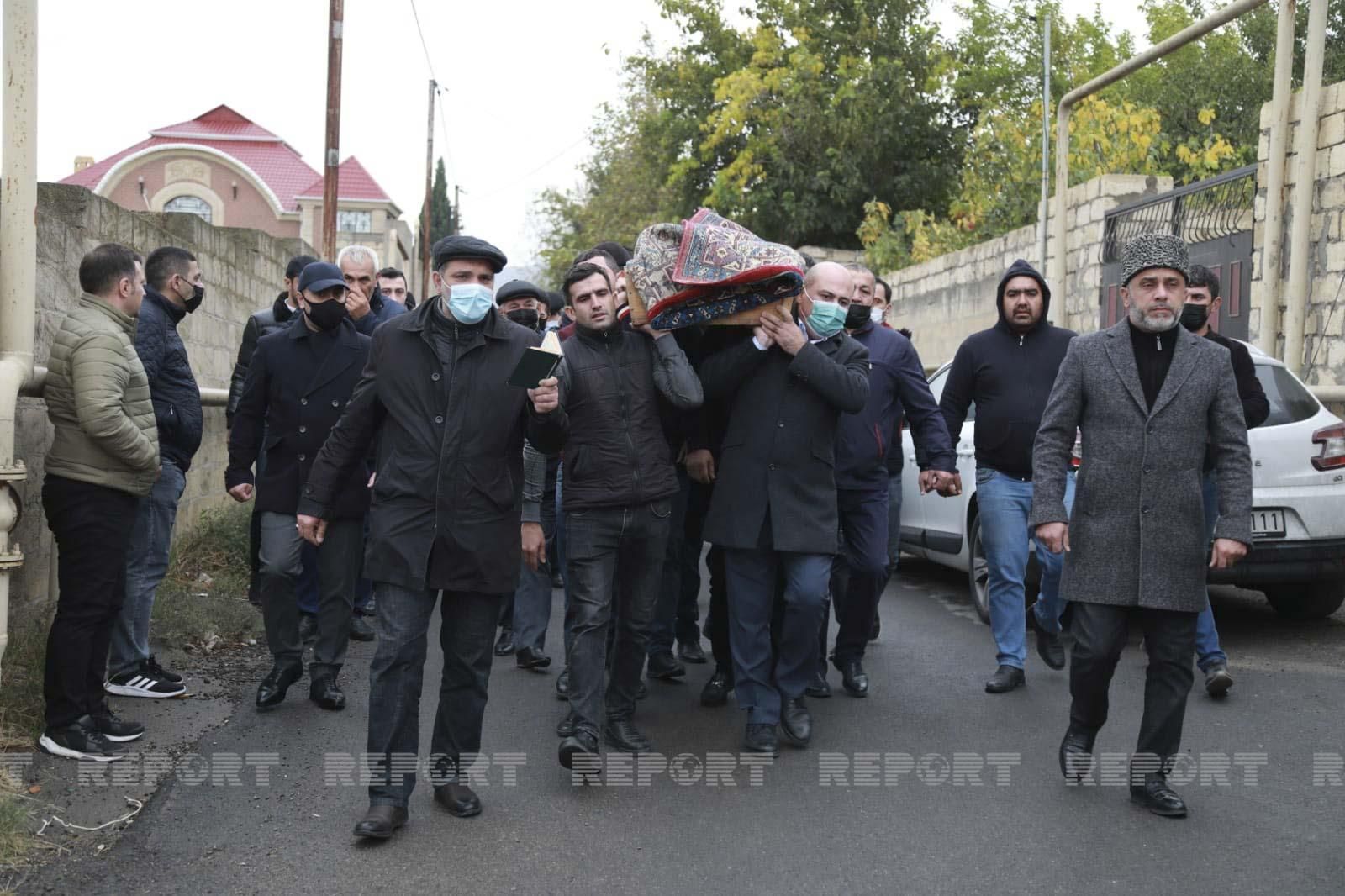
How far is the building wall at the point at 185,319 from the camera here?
632 centimetres

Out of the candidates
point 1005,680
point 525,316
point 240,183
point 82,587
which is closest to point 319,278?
point 525,316

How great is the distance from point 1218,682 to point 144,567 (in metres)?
4.82

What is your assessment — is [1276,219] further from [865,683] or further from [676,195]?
[676,195]

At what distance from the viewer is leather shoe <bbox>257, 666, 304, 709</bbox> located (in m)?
6.21

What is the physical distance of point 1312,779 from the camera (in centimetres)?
517

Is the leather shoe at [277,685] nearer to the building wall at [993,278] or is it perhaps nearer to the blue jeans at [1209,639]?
the blue jeans at [1209,639]

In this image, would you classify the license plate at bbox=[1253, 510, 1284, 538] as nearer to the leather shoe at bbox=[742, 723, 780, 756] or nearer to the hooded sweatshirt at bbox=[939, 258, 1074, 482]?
the hooded sweatshirt at bbox=[939, 258, 1074, 482]

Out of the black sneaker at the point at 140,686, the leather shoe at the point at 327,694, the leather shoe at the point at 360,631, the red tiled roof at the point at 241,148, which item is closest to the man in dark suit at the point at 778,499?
the leather shoe at the point at 327,694

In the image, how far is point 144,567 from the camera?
6.25m

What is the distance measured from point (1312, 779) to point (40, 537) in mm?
5464

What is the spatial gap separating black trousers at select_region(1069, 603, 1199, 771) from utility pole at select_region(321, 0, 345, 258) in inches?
662

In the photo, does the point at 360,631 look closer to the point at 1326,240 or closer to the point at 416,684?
the point at 416,684

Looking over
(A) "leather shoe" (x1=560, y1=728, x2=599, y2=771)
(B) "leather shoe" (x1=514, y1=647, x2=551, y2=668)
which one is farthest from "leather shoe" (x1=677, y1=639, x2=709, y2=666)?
(A) "leather shoe" (x1=560, y1=728, x2=599, y2=771)

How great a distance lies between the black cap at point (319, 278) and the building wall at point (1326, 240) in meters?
7.91
